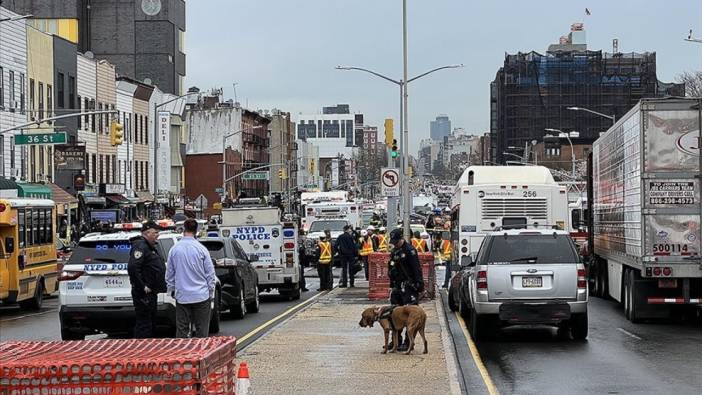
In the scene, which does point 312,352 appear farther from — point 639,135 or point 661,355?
point 639,135

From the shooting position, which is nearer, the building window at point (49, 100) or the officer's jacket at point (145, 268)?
the officer's jacket at point (145, 268)

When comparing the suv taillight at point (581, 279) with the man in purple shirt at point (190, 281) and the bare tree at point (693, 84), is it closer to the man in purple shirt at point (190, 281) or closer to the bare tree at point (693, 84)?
the man in purple shirt at point (190, 281)

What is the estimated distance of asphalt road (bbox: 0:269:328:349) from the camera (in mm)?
21250

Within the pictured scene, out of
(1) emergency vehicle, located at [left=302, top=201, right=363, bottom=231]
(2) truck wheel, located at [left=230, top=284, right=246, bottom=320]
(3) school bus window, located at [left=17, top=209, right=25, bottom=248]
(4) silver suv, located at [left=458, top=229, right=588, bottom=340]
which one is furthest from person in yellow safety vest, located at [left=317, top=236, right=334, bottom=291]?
(1) emergency vehicle, located at [left=302, top=201, right=363, bottom=231]

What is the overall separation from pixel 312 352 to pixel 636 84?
117815mm

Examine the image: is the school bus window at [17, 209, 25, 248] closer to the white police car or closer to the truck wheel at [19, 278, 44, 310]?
the truck wheel at [19, 278, 44, 310]

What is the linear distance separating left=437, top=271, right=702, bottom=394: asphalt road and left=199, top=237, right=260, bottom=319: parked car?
188 inches

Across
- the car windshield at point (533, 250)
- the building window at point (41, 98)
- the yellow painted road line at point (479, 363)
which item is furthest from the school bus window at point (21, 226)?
the building window at point (41, 98)

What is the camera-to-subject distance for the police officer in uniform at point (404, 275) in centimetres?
1755

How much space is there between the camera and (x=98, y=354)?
8.69 metres

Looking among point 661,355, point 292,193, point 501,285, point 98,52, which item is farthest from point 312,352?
point 292,193

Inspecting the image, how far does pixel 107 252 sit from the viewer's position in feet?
61.5

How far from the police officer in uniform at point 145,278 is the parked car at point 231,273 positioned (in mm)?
7335

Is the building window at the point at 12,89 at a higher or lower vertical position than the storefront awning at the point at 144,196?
higher
